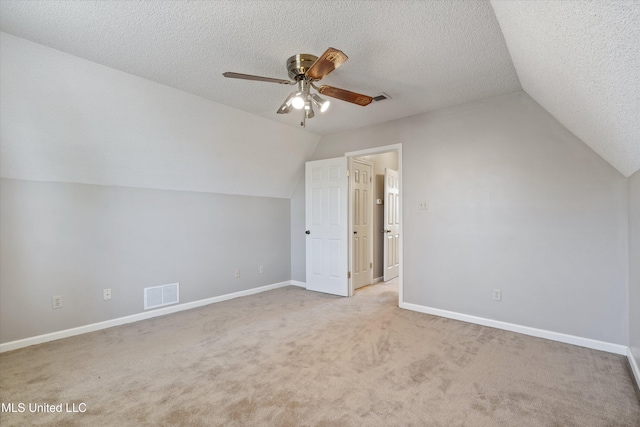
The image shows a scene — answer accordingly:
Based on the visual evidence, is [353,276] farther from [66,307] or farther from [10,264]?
[10,264]

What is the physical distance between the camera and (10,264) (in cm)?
267

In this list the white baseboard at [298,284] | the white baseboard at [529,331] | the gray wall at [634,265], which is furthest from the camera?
the white baseboard at [298,284]

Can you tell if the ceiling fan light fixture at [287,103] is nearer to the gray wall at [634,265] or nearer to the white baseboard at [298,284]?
the gray wall at [634,265]

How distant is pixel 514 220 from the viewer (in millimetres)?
3090

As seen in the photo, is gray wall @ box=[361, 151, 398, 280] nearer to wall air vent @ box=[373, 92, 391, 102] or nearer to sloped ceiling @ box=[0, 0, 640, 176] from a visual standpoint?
wall air vent @ box=[373, 92, 391, 102]

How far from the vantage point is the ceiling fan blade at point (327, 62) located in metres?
1.76

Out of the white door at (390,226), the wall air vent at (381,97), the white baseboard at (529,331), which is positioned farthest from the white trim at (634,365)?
→ the white door at (390,226)

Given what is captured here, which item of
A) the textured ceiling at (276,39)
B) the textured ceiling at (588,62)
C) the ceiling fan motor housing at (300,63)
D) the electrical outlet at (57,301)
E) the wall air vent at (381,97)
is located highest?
the textured ceiling at (276,39)

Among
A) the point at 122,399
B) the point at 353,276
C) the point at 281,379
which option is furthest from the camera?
the point at 353,276

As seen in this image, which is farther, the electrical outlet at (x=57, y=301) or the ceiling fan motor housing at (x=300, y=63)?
the electrical outlet at (x=57, y=301)

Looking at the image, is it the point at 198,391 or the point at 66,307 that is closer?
the point at 198,391

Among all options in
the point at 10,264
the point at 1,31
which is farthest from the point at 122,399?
the point at 1,31

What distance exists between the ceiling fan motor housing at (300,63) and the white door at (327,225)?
84.0 inches

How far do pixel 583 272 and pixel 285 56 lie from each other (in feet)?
10.6
